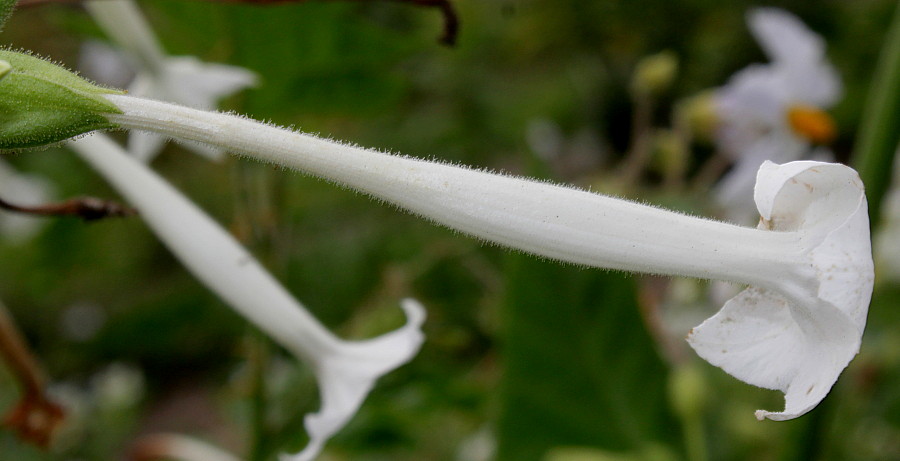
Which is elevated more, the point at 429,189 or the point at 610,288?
the point at 429,189

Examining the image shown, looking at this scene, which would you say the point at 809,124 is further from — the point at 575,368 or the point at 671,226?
the point at 671,226

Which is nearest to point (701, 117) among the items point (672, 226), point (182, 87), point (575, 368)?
point (575, 368)

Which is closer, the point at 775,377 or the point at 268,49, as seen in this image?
the point at 775,377

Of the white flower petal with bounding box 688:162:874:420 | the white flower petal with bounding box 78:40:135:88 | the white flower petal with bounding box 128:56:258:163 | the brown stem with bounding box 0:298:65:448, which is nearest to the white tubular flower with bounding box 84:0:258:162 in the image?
the white flower petal with bounding box 128:56:258:163

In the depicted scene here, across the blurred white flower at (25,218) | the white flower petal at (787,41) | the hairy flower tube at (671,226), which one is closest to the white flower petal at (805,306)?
the hairy flower tube at (671,226)

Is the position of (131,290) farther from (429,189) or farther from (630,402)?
(429,189)

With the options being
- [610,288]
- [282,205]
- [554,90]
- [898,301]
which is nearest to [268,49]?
[282,205]

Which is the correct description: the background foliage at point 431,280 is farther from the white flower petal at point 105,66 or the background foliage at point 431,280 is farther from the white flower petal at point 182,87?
the white flower petal at point 105,66
